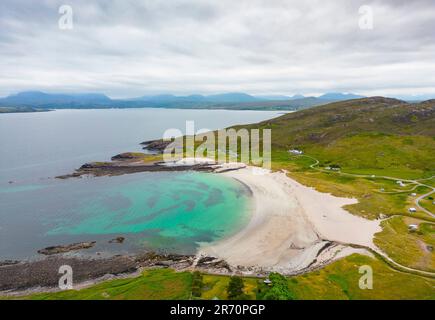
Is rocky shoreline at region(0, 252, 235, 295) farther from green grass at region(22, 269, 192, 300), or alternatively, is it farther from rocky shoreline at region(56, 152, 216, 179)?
rocky shoreline at region(56, 152, 216, 179)

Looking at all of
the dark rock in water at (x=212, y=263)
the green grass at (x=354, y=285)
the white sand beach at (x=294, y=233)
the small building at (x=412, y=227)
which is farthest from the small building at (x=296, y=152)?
the dark rock in water at (x=212, y=263)

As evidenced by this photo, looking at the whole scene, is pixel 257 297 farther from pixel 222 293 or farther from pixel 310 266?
pixel 310 266

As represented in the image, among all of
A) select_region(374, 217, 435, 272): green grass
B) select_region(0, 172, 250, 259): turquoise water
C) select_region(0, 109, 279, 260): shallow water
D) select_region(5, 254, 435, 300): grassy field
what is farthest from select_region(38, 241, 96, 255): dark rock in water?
select_region(374, 217, 435, 272): green grass

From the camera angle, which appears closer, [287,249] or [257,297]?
[257,297]

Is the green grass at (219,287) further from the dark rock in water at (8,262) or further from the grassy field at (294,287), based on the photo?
the dark rock in water at (8,262)
